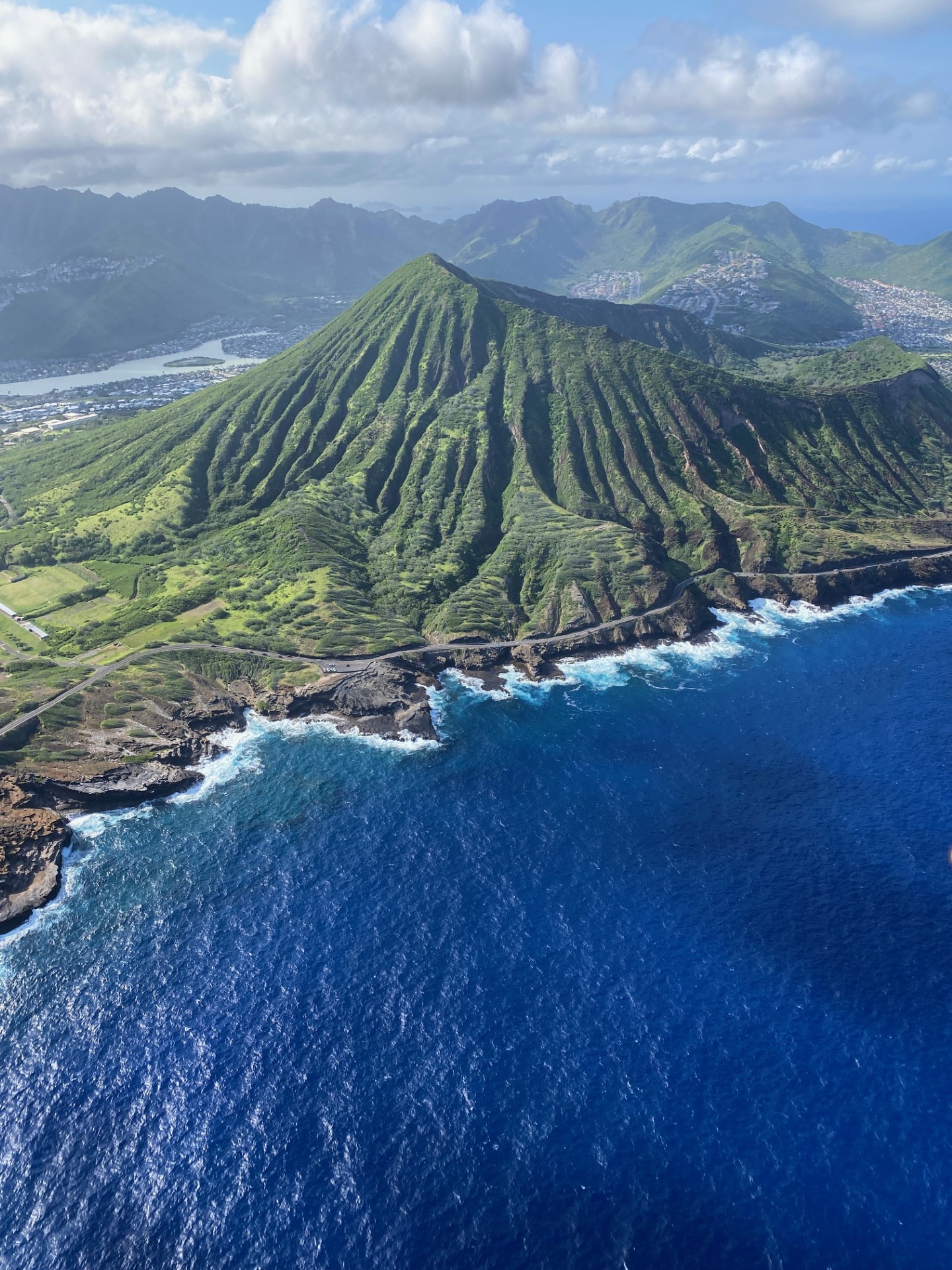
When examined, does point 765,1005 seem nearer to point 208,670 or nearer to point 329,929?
point 329,929

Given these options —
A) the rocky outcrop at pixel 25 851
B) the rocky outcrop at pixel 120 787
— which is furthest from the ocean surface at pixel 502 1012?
the rocky outcrop at pixel 120 787

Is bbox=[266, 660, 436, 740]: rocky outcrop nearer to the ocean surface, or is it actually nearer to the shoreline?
the shoreline

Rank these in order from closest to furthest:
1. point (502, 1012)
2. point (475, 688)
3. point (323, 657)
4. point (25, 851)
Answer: point (502, 1012)
point (25, 851)
point (475, 688)
point (323, 657)

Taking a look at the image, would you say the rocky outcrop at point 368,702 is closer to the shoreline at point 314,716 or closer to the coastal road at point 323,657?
the shoreline at point 314,716

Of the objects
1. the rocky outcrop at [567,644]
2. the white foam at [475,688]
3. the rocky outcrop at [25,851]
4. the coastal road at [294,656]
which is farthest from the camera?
the rocky outcrop at [567,644]

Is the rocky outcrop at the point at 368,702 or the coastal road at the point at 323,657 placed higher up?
the coastal road at the point at 323,657

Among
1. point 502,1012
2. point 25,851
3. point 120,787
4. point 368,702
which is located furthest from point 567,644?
point 25,851

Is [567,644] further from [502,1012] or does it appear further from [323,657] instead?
[502,1012]
